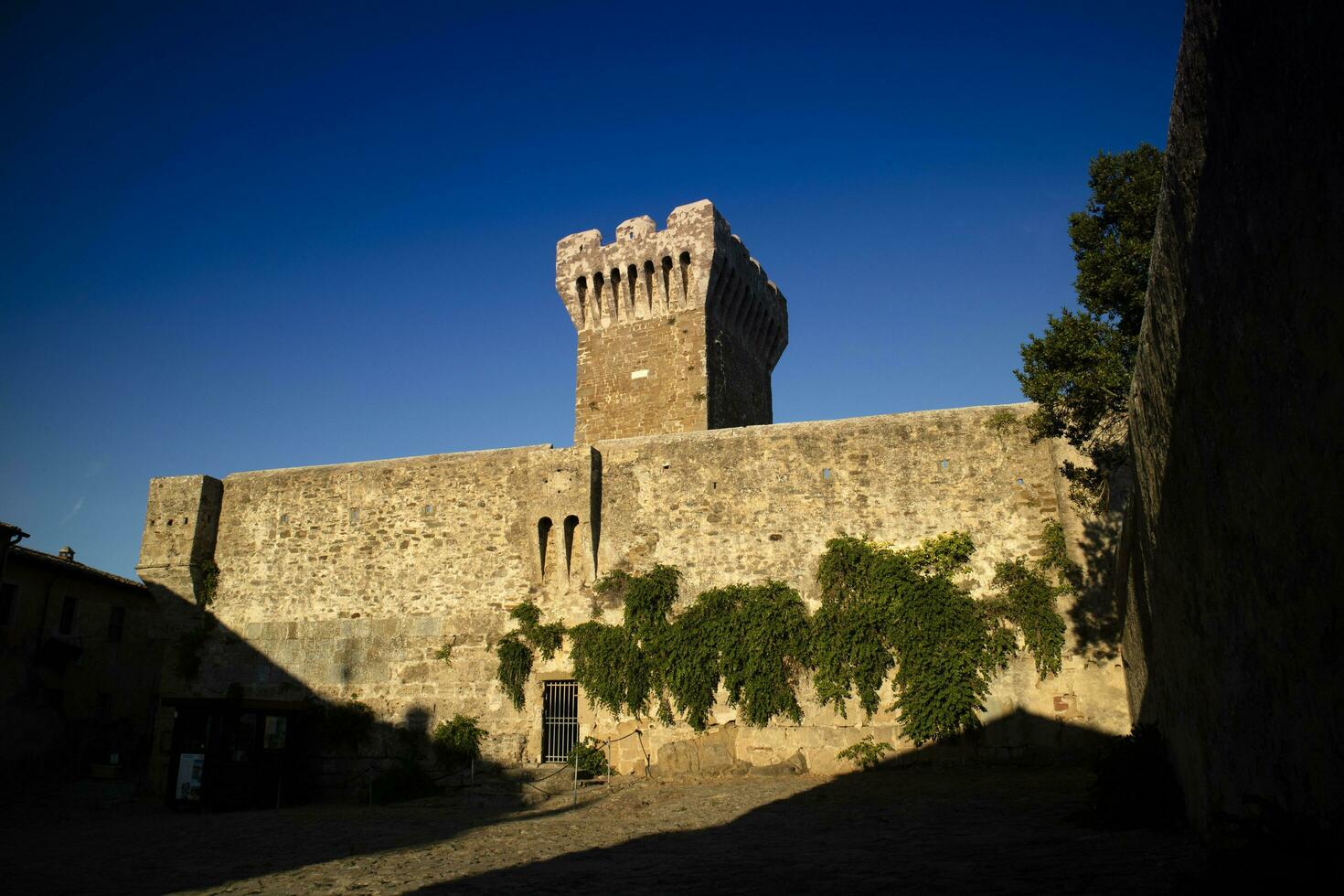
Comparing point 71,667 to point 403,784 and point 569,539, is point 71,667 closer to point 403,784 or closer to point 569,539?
point 403,784

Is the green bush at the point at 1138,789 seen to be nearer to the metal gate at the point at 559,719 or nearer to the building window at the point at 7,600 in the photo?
the metal gate at the point at 559,719

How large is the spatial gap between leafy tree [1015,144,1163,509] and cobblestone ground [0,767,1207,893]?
4922mm

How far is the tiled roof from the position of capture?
21.2 m

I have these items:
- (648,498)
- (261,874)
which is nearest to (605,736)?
(648,498)

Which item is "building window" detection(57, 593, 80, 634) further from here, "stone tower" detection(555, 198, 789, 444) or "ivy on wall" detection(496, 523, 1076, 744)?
"ivy on wall" detection(496, 523, 1076, 744)

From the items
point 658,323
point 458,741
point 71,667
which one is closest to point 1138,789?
point 458,741

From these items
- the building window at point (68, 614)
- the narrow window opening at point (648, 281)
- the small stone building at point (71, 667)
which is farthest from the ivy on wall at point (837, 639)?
the building window at point (68, 614)

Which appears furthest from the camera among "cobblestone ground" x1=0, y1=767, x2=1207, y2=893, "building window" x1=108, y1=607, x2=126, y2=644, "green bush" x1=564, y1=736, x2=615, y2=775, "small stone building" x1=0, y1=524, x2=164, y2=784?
"building window" x1=108, y1=607, x2=126, y2=644

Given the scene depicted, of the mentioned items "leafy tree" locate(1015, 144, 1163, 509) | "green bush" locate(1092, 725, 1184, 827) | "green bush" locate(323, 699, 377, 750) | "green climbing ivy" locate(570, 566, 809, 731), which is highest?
"leafy tree" locate(1015, 144, 1163, 509)

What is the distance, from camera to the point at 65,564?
22828 millimetres

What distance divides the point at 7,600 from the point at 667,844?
19.6m

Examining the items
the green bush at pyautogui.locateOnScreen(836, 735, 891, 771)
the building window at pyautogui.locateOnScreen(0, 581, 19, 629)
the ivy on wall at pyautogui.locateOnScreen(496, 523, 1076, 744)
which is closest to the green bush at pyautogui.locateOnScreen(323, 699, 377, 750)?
the ivy on wall at pyautogui.locateOnScreen(496, 523, 1076, 744)

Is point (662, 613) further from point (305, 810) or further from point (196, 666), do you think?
point (196, 666)

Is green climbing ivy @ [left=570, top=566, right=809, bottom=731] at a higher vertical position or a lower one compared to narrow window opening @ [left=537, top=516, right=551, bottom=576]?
lower
